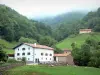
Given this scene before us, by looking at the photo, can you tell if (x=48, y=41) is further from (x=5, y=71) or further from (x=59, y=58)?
(x=5, y=71)

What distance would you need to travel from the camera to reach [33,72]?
48.2 m

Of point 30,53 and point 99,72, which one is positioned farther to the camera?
point 30,53

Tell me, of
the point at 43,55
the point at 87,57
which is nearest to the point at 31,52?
the point at 43,55

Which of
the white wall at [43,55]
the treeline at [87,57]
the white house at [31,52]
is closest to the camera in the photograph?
the treeline at [87,57]

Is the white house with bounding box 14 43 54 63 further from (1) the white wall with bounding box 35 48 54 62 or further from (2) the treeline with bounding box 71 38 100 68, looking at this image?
(2) the treeline with bounding box 71 38 100 68

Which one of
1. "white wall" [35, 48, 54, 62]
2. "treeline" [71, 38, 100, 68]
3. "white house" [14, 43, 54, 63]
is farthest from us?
"white wall" [35, 48, 54, 62]

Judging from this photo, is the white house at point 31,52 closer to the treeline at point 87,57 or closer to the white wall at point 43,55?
the white wall at point 43,55

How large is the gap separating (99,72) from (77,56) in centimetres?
2555

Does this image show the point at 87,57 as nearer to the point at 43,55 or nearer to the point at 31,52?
the point at 43,55

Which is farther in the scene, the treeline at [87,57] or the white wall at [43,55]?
the white wall at [43,55]

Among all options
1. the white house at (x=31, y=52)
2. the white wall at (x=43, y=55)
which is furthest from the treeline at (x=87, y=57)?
the white house at (x=31, y=52)

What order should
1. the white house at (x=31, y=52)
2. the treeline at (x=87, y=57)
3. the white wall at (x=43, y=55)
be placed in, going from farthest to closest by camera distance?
1. the white wall at (x=43, y=55)
2. the white house at (x=31, y=52)
3. the treeline at (x=87, y=57)

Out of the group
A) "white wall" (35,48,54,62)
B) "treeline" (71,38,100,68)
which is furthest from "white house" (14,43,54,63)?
"treeline" (71,38,100,68)

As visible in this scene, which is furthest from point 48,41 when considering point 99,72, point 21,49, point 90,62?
point 99,72
